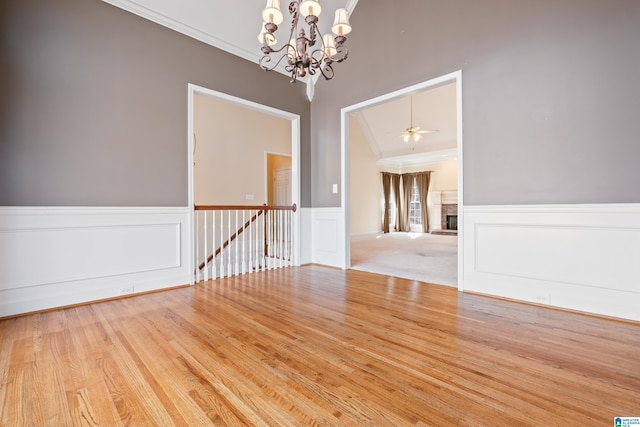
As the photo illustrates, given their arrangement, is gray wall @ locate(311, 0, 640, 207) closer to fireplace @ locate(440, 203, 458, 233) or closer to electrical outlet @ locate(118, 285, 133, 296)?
electrical outlet @ locate(118, 285, 133, 296)

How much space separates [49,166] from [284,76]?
3.28 metres

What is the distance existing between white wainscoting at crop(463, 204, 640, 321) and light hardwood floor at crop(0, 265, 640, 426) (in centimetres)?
20

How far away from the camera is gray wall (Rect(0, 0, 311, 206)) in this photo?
2.51 m

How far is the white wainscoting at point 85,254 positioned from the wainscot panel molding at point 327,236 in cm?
207

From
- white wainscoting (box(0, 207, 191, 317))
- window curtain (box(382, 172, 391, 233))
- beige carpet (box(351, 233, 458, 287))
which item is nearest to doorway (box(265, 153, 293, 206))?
beige carpet (box(351, 233, 458, 287))

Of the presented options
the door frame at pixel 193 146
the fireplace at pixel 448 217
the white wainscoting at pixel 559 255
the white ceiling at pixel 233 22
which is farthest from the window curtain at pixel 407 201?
the white wainscoting at pixel 559 255

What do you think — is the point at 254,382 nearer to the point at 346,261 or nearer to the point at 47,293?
the point at 47,293

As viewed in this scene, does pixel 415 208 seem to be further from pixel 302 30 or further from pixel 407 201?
pixel 302 30

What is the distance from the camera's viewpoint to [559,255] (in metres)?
2.61

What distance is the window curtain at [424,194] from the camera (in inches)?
426

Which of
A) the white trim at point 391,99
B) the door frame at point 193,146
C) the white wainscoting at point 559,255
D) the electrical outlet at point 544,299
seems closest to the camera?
the white wainscoting at point 559,255

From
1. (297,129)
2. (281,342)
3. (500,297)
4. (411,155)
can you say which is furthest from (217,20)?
(411,155)

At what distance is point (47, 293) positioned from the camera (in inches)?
104

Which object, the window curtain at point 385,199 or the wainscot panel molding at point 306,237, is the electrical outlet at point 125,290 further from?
the window curtain at point 385,199
